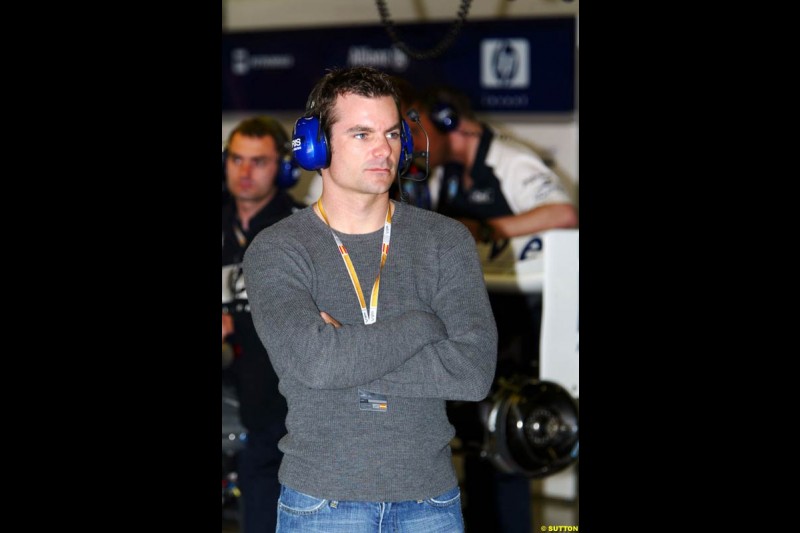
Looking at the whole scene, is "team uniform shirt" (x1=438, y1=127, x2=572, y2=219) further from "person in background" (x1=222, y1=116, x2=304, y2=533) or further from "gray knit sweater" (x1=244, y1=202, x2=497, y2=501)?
"gray knit sweater" (x1=244, y1=202, x2=497, y2=501)

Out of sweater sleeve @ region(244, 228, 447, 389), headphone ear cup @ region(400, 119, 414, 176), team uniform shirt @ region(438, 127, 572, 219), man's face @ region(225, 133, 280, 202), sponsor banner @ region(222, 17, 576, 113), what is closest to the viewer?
sweater sleeve @ region(244, 228, 447, 389)

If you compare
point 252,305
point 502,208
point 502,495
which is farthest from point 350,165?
point 502,208

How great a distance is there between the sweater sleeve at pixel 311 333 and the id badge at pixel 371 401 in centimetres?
9

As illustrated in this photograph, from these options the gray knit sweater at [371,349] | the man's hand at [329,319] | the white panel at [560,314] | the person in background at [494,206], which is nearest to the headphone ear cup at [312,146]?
the gray knit sweater at [371,349]

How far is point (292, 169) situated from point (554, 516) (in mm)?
2337

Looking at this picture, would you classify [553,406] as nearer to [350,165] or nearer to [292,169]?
[292,169]

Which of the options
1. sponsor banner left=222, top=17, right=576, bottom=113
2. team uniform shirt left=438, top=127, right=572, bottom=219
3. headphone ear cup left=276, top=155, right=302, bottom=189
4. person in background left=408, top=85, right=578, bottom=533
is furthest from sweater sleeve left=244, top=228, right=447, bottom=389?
sponsor banner left=222, top=17, right=576, bottom=113

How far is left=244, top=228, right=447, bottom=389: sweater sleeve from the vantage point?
1.92 m

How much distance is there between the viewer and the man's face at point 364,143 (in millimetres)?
2086

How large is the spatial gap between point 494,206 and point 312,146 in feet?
10.3

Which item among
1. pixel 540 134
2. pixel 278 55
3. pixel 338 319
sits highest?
pixel 278 55

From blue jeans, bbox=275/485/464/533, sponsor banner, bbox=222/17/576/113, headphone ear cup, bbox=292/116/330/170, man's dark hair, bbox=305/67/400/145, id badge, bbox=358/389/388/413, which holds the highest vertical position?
sponsor banner, bbox=222/17/576/113
